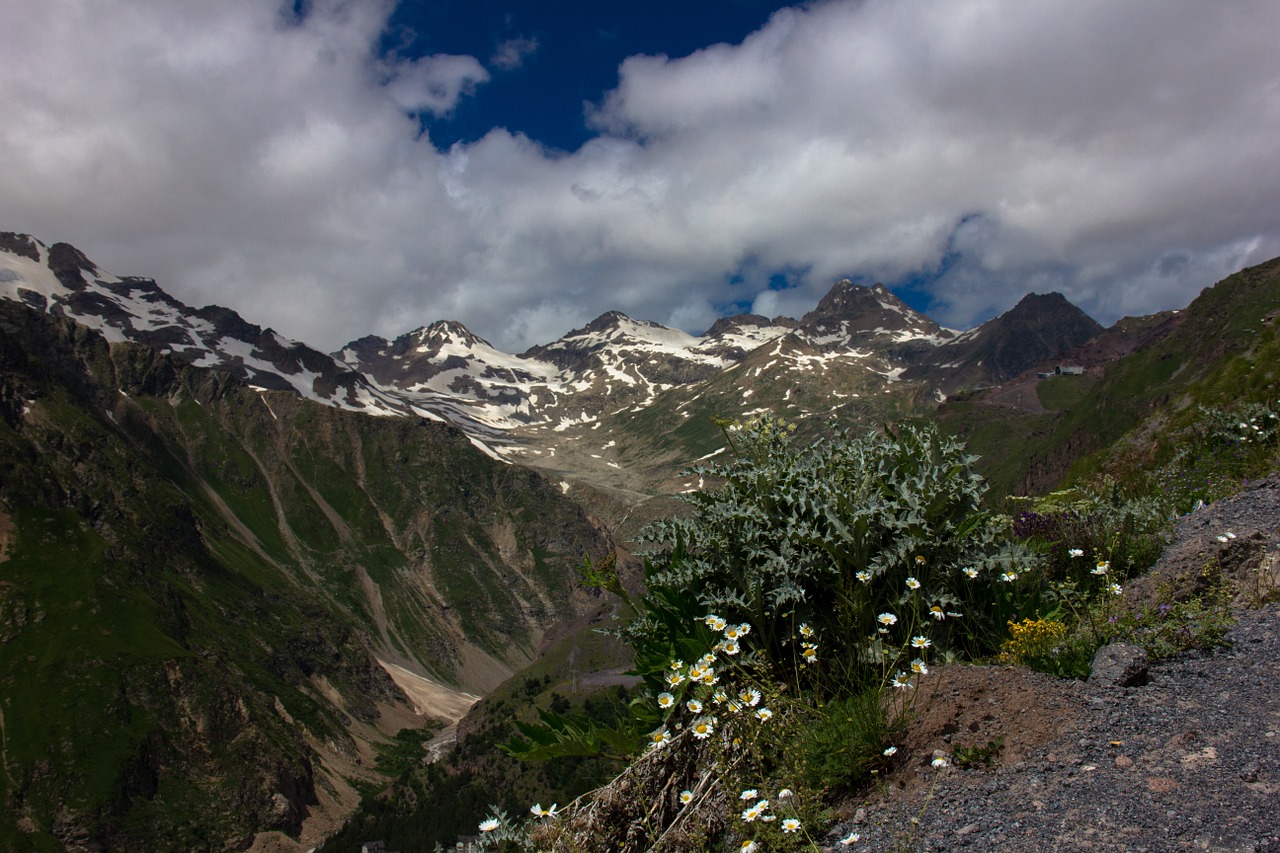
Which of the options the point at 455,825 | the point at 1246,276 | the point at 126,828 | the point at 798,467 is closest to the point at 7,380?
the point at 126,828

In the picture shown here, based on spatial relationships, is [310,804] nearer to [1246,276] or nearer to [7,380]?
[7,380]

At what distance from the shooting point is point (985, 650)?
654 cm

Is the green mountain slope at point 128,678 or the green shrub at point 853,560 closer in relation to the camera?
the green shrub at point 853,560

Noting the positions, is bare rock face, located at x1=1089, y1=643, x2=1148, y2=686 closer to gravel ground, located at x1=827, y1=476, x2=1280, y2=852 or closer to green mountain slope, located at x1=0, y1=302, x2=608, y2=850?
gravel ground, located at x1=827, y1=476, x2=1280, y2=852

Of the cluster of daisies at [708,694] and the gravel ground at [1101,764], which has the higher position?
the cluster of daisies at [708,694]

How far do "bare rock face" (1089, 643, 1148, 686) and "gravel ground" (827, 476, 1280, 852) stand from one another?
0.34 feet

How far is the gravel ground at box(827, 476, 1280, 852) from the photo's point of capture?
3805 millimetres

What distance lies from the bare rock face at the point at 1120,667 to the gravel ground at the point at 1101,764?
0.10 metres

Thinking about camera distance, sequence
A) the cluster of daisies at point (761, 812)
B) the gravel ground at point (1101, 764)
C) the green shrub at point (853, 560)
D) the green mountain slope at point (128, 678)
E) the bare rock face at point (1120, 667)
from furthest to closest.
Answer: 1. the green mountain slope at point (128, 678)
2. the green shrub at point (853, 560)
3. the bare rock face at point (1120, 667)
4. the cluster of daisies at point (761, 812)
5. the gravel ground at point (1101, 764)

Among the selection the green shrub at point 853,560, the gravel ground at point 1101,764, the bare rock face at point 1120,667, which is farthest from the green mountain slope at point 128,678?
the bare rock face at point 1120,667

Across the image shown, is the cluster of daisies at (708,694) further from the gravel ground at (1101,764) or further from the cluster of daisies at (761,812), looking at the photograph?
the gravel ground at (1101,764)

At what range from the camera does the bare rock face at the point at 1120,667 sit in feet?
17.0

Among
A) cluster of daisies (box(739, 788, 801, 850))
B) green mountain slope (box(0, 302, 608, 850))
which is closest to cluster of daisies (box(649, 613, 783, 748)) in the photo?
cluster of daisies (box(739, 788, 801, 850))

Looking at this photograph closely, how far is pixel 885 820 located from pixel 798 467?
3427 millimetres
